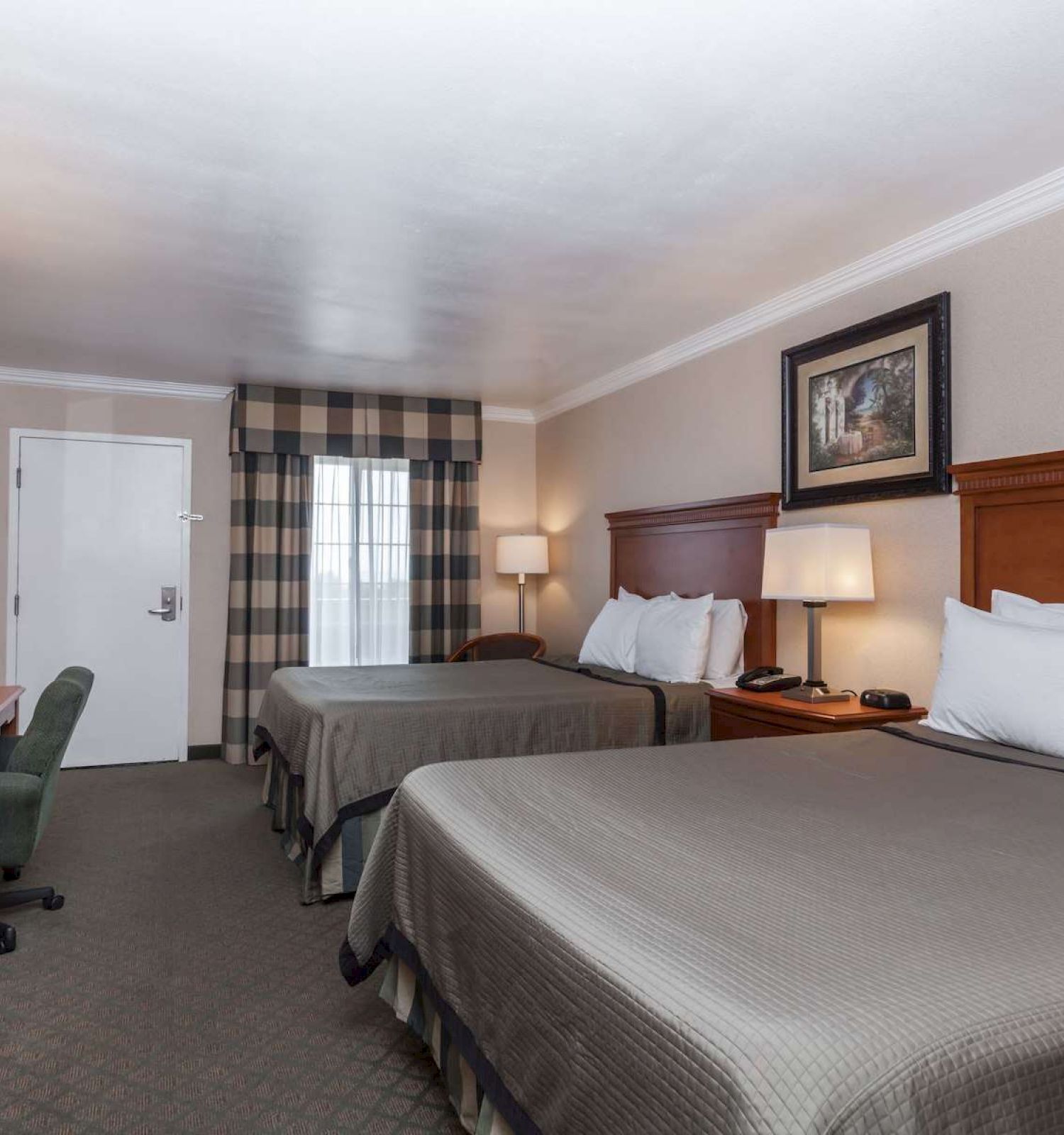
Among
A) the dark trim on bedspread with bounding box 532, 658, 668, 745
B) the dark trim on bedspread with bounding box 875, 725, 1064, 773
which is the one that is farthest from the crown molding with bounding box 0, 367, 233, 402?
the dark trim on bedspread with bounding box 875, 725, 1064, 773

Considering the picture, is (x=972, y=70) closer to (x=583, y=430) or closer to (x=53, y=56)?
(x=53, y=56)

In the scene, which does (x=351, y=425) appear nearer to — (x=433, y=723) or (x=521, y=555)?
(x=521, y=555)

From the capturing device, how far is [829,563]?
3314 millimetres

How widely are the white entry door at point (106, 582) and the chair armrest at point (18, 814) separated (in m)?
2.72

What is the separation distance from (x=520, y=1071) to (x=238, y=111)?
7.65 feet

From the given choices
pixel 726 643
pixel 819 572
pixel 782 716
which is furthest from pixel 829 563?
pixel 726 643

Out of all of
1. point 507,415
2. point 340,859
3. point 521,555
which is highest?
point 507,415

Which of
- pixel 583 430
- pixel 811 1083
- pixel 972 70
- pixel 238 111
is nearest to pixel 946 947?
pixel 811 1083

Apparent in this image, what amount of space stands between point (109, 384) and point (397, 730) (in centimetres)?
345

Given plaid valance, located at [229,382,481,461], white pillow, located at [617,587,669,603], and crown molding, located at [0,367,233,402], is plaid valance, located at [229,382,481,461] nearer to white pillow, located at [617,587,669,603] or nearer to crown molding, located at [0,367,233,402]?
crown molding, located at [0,367,233,402]

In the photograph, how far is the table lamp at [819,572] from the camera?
3.32 metres

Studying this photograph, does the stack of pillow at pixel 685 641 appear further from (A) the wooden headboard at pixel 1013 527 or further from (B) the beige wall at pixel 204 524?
(B) the beige wall at pixel 204 524

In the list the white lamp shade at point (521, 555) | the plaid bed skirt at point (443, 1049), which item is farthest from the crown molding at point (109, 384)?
the plaid bed skirt at point (443, 1049)

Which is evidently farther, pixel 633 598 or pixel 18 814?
pixel 633 598
